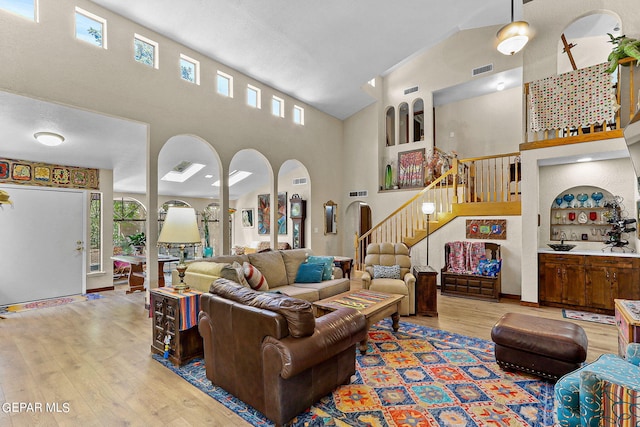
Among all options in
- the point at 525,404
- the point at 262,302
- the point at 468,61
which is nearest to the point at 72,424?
the point at 262,302

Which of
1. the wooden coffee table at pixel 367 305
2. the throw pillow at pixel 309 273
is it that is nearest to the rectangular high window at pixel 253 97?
the throw pillow at pixel 309 273

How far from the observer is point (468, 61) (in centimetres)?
775

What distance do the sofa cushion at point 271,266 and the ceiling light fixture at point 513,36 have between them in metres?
5.78

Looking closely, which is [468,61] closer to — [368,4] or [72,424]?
[368,4]

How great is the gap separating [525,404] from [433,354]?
975mm

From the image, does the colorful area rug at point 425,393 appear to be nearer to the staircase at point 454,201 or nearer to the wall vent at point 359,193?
the staircase at point 454,201

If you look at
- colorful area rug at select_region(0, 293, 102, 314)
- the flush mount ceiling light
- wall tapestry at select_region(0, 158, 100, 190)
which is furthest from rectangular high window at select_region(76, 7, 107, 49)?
colorful area rug at select_region(0, 293, 102, 314)

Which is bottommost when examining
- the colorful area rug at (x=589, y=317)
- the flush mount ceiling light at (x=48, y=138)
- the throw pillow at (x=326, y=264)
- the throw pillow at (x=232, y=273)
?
the colorful area rug at (x=589, y=317)

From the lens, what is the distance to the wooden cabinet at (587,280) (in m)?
4.46

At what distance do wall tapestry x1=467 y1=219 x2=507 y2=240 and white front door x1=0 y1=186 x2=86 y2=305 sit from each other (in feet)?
26.4

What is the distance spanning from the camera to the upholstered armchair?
5.05ft

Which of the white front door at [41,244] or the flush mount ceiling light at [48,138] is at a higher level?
the flush mount ceiling light at [48,138]

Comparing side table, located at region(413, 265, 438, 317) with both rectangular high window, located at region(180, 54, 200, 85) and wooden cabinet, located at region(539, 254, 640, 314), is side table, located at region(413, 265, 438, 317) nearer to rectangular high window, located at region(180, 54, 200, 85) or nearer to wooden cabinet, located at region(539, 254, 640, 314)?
wooden cabinet, located at region(539, 254, 640, 314)
